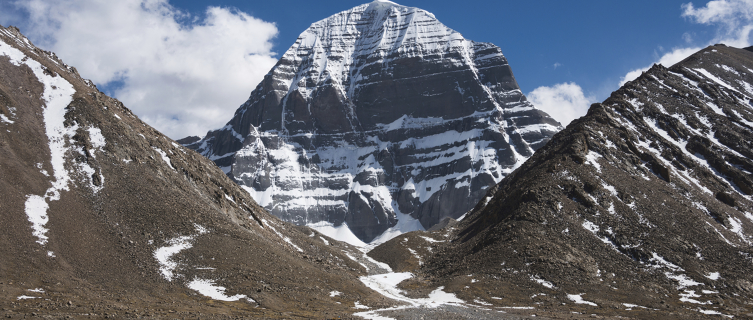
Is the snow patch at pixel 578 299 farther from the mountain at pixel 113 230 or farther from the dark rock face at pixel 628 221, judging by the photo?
the mountain at pixel 113 230

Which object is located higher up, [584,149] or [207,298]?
[584,149]

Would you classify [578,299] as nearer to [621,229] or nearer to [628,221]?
[621,229]

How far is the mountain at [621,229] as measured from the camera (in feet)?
255

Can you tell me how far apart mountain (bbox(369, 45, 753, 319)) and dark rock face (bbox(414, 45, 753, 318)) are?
285 mm

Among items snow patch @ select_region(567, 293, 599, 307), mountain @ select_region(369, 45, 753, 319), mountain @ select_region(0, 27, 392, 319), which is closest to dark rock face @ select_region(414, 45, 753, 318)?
mountain @ select_region(369, 45, 753, 319)

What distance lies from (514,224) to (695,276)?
2967 cm

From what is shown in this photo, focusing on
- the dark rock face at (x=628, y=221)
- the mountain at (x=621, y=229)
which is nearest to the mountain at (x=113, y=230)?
the mountain at (x=621, y=229)

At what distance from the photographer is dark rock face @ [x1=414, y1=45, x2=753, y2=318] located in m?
79.3

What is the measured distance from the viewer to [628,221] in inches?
3839

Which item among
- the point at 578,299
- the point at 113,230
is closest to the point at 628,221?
the point at 578,299

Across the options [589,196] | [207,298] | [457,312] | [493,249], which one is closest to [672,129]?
[589,196]

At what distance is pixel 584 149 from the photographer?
120000 millimetres

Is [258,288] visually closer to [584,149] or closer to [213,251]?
[213,251]

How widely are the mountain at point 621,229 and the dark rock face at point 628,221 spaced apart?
0.28m
